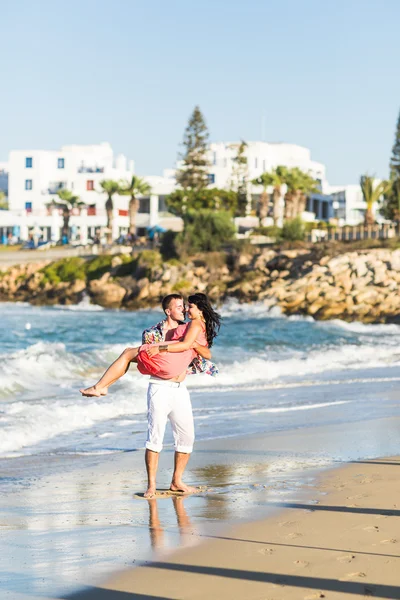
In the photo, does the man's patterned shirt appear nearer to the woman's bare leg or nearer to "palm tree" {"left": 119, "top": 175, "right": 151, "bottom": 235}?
the woman's bare leg

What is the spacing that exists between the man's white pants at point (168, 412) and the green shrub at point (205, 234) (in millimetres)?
52911

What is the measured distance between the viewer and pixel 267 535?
603 cm

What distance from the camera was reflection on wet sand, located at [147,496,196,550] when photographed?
5992 millimetres

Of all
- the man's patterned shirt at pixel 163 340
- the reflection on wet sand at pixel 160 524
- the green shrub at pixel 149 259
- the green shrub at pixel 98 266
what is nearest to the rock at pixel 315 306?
the green shrub at pixel 149 259

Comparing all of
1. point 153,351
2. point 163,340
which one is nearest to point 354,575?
point 153,351

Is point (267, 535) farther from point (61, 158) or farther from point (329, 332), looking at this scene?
point (61, 158)

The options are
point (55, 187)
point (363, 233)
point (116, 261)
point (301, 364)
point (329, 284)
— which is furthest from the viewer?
point (55, 187)

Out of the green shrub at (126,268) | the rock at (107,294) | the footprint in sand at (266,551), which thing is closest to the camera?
the footprint in sand at (266,551)

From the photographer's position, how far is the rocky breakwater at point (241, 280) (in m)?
47.7

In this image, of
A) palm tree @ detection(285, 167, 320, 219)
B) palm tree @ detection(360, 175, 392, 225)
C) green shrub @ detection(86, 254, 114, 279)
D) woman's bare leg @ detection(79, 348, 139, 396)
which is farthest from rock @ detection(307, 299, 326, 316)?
woman's bare leg @ detection(79, 348, 139, 396)

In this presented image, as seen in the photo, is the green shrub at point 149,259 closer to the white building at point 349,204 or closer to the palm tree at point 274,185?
the palm tree at point 274,185

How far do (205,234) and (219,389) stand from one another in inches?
1790

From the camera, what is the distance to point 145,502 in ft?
24.2

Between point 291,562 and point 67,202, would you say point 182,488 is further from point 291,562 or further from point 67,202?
point 67,202
